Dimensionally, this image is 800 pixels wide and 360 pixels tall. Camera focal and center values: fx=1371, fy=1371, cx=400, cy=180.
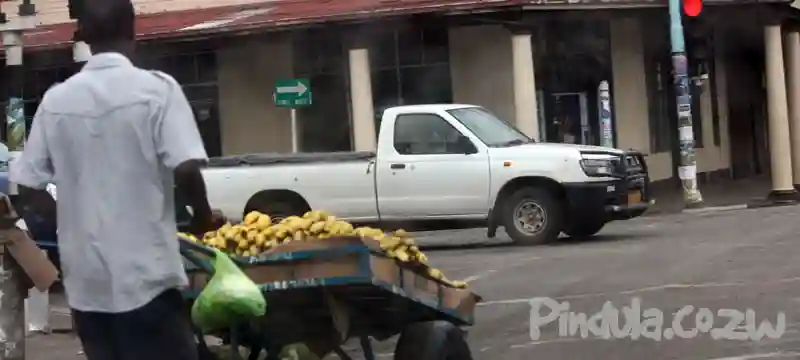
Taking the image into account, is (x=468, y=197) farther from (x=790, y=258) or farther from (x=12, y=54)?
(x=12, y=54)

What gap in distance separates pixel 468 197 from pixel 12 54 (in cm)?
547

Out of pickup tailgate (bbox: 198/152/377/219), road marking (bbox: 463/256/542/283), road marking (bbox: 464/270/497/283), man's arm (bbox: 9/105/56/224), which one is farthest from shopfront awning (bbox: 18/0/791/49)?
man's arm (bbox: 9/105/56/224)

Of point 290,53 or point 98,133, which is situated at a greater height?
point 290,53

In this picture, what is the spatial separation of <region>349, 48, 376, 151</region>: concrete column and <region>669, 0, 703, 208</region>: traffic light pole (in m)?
5.45

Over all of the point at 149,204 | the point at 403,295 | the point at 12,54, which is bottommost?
the point at 403,295

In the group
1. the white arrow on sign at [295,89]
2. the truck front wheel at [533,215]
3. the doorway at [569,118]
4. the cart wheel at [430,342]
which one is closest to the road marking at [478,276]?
the truck front wheel at [533,215]

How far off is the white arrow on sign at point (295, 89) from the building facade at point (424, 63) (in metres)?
0.90

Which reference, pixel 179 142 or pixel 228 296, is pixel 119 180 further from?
pixel 228 296

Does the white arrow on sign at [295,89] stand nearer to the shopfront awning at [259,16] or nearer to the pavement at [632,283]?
the shopfront awning at [259,16]

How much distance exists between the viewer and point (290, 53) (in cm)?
2711

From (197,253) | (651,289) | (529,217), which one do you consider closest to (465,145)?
(529,217)

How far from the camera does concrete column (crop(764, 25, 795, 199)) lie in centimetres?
2548

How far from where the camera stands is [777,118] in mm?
25625

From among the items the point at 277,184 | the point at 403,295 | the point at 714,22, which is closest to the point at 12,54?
the point at 277,184
